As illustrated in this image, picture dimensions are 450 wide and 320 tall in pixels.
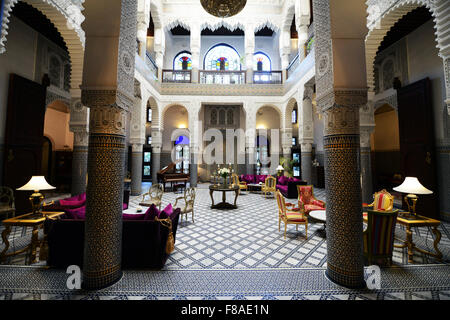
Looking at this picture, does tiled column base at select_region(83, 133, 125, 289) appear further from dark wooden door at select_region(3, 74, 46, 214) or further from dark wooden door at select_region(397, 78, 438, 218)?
dark wooden door at select_region(397, 78, 438, 218)

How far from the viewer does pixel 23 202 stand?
552cm

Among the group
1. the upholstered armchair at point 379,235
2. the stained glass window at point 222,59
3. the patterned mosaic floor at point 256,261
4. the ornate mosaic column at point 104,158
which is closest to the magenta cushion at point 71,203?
the patterned mosaic floor at point 256,261

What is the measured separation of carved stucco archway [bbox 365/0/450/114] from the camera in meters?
3.30

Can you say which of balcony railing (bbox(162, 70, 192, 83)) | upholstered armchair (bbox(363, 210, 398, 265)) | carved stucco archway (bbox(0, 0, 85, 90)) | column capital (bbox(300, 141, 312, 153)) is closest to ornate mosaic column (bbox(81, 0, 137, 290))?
carved stucco archway (bbox(0, 0, 85, 90))

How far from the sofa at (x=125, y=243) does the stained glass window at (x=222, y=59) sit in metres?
13.1

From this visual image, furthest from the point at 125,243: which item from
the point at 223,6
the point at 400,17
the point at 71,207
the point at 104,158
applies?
the point at 400,17

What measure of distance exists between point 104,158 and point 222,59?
43.5 ft

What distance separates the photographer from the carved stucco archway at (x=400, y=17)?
3.30 metres

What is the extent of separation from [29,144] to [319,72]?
776cm

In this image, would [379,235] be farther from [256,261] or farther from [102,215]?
[102,215]

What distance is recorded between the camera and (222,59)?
44.5ft

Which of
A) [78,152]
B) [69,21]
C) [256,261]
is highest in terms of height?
[69,21]
